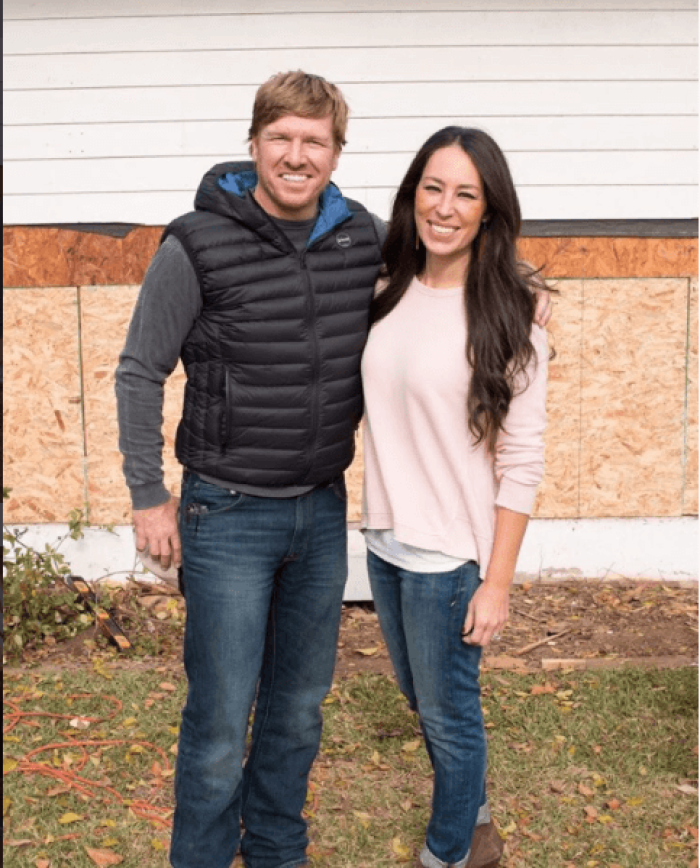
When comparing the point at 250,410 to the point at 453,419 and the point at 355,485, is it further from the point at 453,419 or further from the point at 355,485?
the point at 355,485

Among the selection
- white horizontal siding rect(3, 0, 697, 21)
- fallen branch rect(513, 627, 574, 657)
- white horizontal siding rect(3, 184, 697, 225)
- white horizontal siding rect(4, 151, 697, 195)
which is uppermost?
white horizontal siding rect(3, 0, 697, 21)

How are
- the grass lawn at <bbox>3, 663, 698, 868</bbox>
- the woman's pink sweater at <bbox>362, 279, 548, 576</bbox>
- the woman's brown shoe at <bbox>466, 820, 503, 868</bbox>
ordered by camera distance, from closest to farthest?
1. the woman's pink sweater at <bbox>362, 279, 548, 576</bbox>
2. the woman's brown shoe at <bbox>466, 820, 503, 868</bbox>
3. the grass lawn at <bbox>3, 663, 698, 868</bbox>

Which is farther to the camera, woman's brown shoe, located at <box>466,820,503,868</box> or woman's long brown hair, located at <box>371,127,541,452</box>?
woman's brown shoe, located at <box>466,820,503,868</box>

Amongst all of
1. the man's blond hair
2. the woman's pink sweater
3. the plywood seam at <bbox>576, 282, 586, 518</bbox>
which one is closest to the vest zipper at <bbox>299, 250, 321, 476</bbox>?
the woman's pink sweater

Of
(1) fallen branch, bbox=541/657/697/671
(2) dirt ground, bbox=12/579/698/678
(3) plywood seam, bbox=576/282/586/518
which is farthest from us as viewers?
(3) plywood seam, bbox=576/282/586/518

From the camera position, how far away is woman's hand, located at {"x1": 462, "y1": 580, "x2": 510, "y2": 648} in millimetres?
3279

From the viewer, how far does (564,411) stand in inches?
285

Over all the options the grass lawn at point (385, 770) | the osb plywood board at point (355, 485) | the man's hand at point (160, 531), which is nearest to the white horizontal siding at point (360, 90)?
the osb plywood board at point (355, 485)

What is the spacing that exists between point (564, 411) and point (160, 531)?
4.43 m

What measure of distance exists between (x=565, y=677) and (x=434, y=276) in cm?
312

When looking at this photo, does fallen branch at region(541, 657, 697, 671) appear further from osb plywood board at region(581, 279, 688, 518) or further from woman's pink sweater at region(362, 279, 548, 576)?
woman's pink sweater at region(362, 279, 548, 576)

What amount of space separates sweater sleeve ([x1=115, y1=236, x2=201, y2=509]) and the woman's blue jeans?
796mm

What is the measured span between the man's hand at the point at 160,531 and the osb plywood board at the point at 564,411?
4.20 metres

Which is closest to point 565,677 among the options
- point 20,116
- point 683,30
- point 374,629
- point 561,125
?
point 374,629
